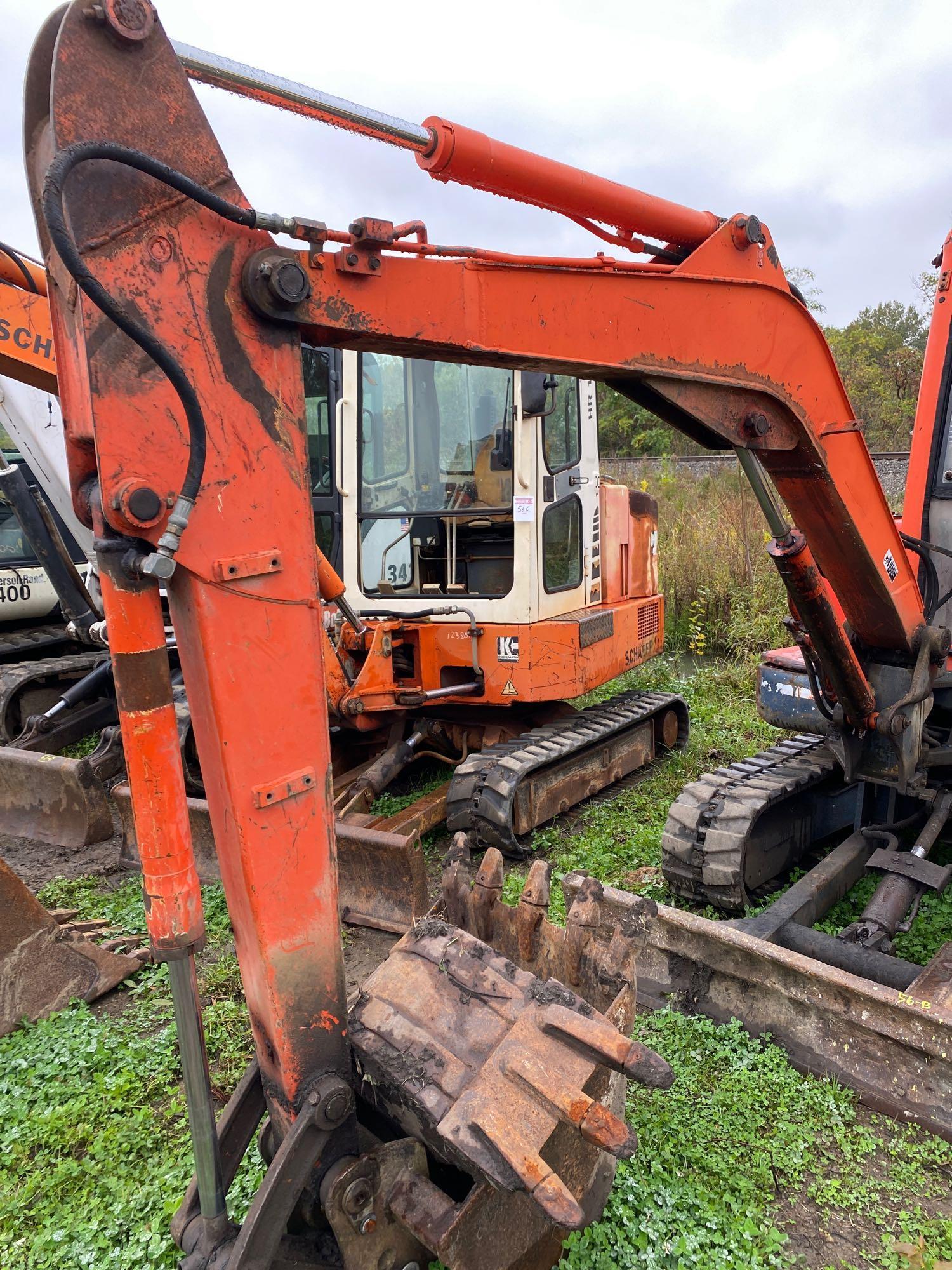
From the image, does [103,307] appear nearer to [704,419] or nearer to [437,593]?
[704,419]

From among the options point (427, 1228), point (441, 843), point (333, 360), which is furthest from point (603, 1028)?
point (333, 360)

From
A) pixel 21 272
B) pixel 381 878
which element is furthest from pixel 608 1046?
pixel 21 272

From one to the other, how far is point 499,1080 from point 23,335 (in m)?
3.85

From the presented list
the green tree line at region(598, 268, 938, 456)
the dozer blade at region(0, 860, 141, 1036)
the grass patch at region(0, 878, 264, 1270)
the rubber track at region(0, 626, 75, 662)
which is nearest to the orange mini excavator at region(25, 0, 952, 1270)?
the grass patch at region(0, 878, 264, 1270)

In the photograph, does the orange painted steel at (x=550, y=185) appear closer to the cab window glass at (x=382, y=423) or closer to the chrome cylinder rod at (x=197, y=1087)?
the chrome cylinder rod at (x=197, y=1087)

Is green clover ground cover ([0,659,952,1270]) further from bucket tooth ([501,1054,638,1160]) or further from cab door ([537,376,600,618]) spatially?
cab door ([537,376,600,618])

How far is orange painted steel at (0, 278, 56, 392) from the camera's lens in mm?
4047

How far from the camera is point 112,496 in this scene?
1.64m

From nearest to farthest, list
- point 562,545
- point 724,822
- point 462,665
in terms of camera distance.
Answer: point 724,822 < point 462,665 < point 562,545

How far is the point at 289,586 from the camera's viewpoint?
1898 millimetres

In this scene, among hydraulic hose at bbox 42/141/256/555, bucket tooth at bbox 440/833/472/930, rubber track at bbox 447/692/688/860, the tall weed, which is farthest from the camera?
the tall weed

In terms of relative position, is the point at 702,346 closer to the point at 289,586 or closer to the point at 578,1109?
the point at 289,586

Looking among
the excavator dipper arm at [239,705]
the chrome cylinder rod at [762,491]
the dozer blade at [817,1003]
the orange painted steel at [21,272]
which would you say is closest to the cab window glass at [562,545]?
the chrome cylinder rod at [762,491]

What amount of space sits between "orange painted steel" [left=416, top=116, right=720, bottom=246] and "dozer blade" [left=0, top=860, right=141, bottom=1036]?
298 centimetres
